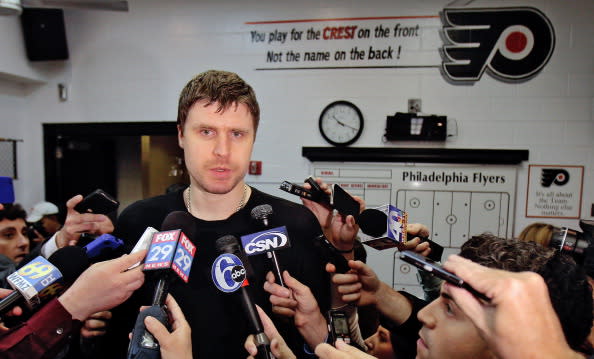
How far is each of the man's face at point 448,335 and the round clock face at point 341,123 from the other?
2447 millimetres

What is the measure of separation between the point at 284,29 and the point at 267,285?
2924 millimetres

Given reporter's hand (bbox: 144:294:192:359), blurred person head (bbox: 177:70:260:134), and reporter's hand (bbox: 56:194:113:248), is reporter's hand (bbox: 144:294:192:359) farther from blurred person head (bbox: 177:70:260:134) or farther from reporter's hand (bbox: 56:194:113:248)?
reporter's hand (bbox: 56:194:113:248)

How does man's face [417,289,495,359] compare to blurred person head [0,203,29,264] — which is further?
blurred person head [0,203,29,264]

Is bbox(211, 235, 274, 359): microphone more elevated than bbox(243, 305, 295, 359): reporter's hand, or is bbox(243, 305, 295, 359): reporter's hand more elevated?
bbox(211, 235, 274, 359): microphone

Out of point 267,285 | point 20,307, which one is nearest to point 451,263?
point 267,285

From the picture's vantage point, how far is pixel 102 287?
34.1 inches

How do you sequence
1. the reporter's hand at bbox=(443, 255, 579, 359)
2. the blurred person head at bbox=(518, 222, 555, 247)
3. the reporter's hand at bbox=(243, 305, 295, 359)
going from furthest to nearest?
the blurred person head at bbox=(518, 222, 555, 247)
the reporter's hand at bbox=(243, 305, 295, 359)
the reporter's hand at bbox=(443, 255, 579, 359)

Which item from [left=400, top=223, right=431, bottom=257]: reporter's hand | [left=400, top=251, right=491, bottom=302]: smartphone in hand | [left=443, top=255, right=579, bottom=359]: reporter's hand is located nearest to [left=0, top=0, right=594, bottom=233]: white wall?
[left=400, top=223, right=431, bottom=257]: reporter's hand

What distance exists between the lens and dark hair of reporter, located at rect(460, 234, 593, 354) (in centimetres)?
76

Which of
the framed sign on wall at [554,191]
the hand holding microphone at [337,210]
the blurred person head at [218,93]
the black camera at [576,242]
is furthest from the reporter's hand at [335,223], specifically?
the framed sign on wall at [554,191]

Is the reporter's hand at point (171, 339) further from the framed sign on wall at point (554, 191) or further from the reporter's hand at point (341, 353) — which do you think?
the framed sign on wall at point (554, 191)

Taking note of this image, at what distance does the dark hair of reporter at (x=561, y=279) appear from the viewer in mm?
760

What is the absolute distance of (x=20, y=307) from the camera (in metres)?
0.92

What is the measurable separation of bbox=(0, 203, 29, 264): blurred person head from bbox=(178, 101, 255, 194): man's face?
1.84 meters
